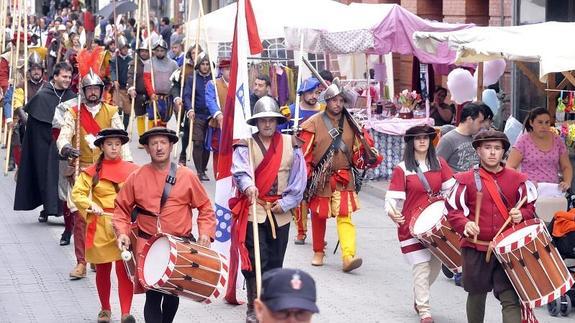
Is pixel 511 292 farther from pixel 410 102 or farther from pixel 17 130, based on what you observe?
pixel 17 130

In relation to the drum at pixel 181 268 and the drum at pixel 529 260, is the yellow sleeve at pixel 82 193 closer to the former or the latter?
the drum at pixel 181 268

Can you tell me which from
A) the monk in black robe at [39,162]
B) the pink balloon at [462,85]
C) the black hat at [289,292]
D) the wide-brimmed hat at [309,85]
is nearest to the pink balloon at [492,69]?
the pink balloon at [462,85]

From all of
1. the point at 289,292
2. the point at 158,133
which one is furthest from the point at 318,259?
the point at 289,292

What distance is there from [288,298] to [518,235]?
414cm

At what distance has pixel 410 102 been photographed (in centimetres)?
1912

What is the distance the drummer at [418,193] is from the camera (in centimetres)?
1024

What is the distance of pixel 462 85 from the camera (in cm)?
1631

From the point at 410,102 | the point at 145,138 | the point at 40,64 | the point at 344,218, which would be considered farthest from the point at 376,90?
the point at 145,138

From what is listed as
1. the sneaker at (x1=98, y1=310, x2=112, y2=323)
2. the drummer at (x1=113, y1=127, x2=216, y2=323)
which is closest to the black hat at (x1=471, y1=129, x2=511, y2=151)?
the drummer at (x1=113, y1=127, x2=216, y2=323)

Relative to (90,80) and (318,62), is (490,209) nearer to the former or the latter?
(90,80)

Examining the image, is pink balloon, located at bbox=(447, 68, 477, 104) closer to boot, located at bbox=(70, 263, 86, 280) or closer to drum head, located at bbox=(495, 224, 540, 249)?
boot, located at bbox=(70, 263, 86, 280)

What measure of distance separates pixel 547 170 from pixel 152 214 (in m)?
4.24

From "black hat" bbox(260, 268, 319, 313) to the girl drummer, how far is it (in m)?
5.14

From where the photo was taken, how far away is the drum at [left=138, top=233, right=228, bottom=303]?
8250mm
